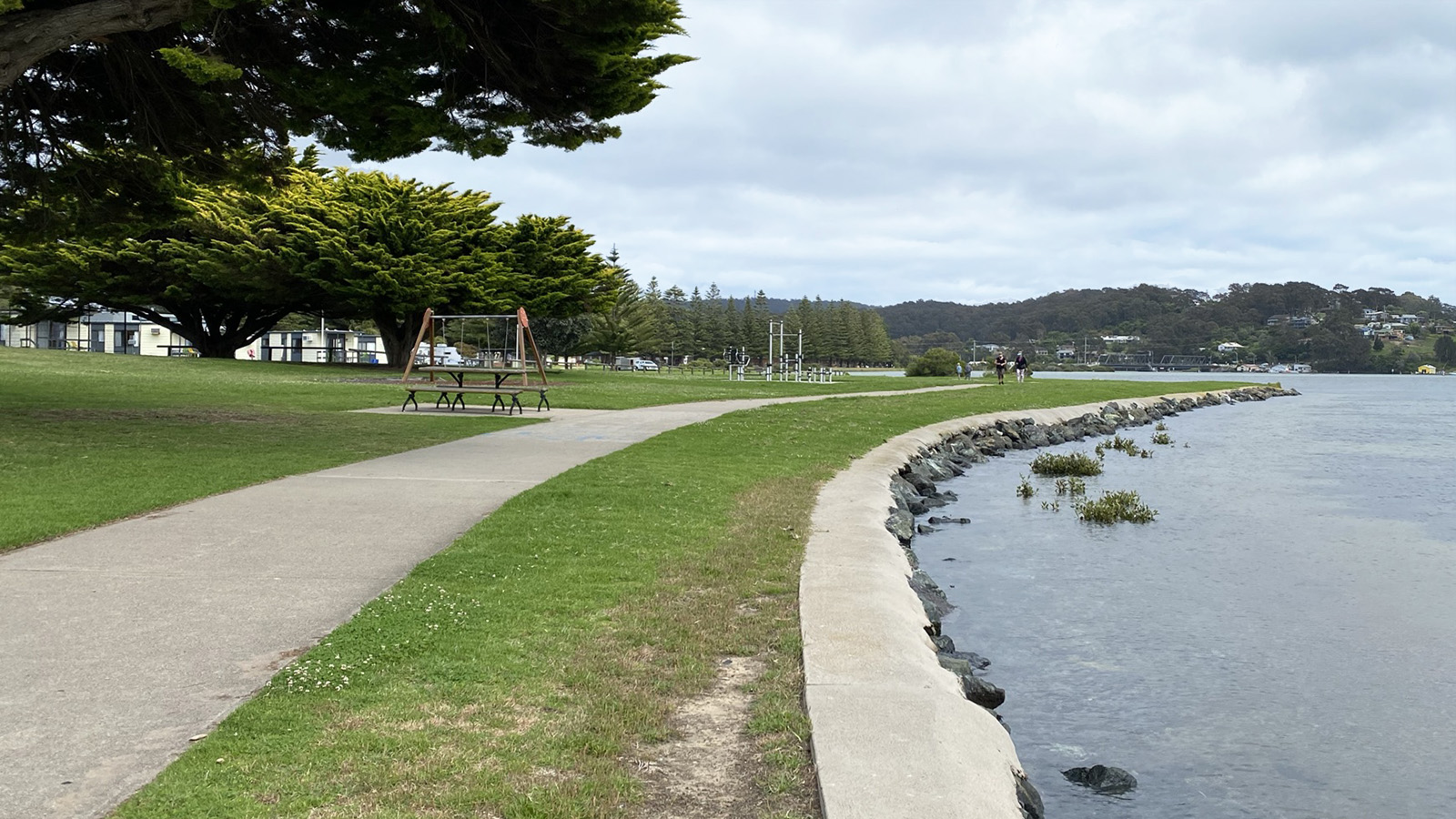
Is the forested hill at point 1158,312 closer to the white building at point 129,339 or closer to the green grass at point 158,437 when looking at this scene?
the white building at point 129,339

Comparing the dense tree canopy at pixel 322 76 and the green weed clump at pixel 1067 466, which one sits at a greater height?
the dense tree canopy at pixel 322 76

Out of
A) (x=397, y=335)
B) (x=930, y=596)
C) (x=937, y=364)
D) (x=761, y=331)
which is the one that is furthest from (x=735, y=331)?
(x=930, y=596)

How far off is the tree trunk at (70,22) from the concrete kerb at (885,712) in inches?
382

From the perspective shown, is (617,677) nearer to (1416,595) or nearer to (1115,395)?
(1416,595)

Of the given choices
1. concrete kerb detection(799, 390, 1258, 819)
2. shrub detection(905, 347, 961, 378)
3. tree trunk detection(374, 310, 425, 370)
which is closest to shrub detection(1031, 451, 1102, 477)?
concrete kerb detection(799, 390, 1258, 819)

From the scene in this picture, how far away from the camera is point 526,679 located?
4750 millimetres

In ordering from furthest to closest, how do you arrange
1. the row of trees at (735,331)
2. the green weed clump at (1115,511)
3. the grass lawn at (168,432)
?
the row of trees at (735,331) < the green weed clump at (1115,511) < the grass lawn at (168,432)

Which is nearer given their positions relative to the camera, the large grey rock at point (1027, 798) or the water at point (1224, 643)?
the large grey rock at point (1027, 798)

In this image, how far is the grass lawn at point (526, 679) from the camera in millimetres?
3562

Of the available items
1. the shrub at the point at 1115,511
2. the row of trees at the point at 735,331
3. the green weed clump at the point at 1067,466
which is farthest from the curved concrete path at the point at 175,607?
the row of trees at the point at 735,331

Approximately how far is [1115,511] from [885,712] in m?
11.1

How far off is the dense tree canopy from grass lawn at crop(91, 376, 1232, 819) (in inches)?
279

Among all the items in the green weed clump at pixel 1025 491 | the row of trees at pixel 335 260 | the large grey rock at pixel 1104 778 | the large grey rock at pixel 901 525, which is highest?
Result: the row of trees at pixel 335 260

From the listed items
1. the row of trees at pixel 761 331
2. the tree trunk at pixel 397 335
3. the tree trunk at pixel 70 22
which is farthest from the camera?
the row of trees at pixel 761 331
